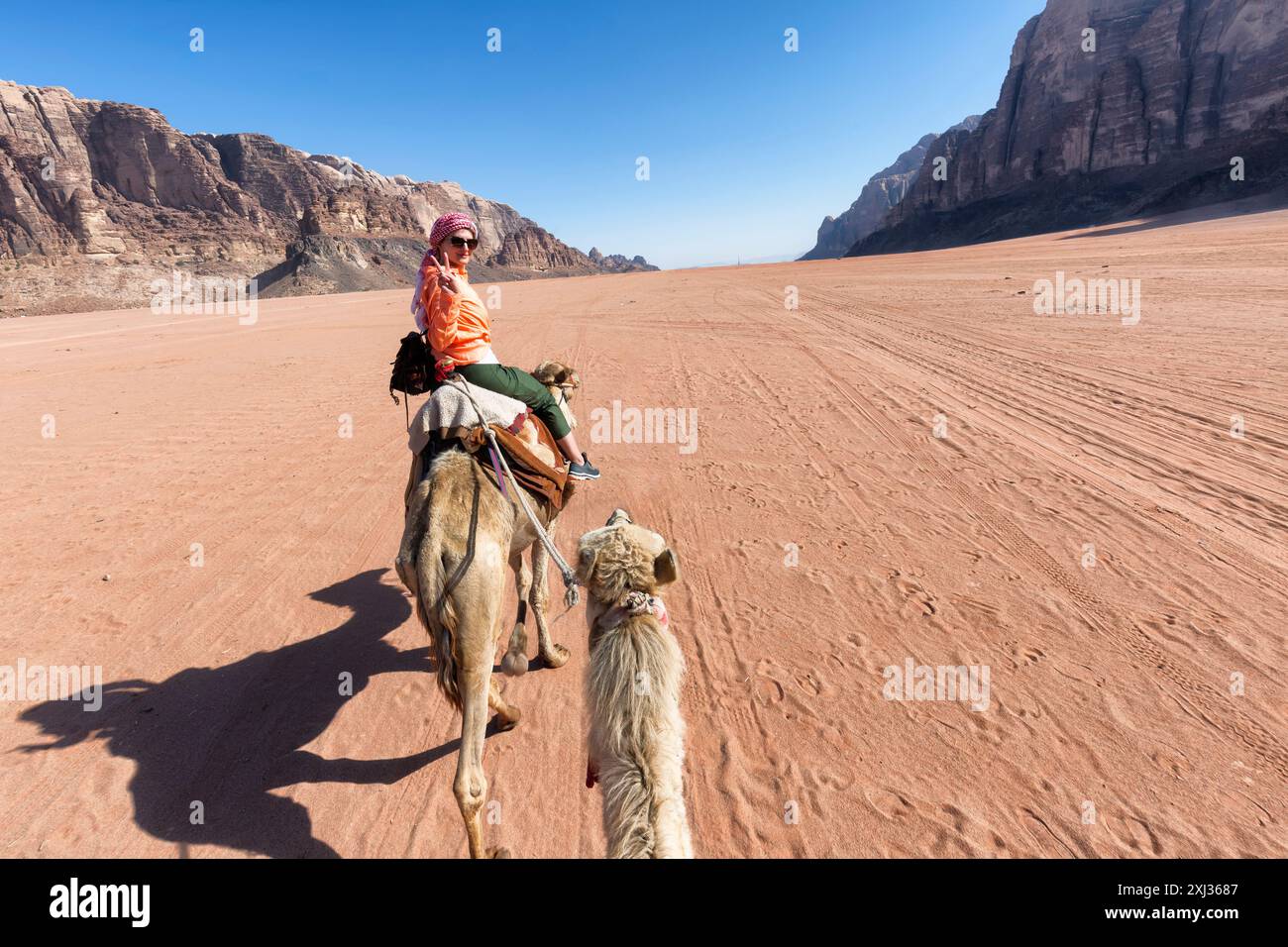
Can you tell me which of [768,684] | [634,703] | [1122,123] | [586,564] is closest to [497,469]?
[586,564]

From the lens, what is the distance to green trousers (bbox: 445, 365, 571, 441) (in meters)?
3.82

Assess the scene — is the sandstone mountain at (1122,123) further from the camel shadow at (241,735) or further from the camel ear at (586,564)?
the camel shadow at (241,735)

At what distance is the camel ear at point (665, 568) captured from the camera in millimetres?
2514

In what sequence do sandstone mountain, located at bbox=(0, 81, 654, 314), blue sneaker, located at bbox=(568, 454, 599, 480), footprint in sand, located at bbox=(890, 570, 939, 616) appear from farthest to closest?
1. sandstone mountain, located at bbox=(0, 81, 654, 314)
2. footprint in sand, located at bbox=(890, 570, 939, 616)
3. blue sneaker, located at bbox=(568, 454, 599, 480)

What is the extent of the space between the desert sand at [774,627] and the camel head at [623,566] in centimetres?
183

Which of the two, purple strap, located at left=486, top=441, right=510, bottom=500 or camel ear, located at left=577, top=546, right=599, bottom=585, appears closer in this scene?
camel ear, located at left=577, top=546, right=599, bottom=585

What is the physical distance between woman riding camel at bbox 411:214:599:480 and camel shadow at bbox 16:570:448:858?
2716 mm

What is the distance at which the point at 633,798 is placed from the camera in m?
2.03

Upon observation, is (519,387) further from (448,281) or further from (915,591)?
(915,591)

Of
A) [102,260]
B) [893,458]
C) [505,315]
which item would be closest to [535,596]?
[893,458]

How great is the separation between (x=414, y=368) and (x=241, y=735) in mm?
3056

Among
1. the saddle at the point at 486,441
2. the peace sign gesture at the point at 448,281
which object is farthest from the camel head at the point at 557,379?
the peace sign gesture at the point at 448,281

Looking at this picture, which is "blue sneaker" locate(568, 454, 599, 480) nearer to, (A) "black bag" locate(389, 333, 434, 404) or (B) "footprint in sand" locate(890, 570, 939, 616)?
(A) "black bag" locate(389, 333, 434, 404)

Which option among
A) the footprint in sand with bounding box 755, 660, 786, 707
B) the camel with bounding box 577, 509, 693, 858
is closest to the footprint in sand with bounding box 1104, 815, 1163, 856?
the footprint in sand with bounding box 755, 660, 786, 707
